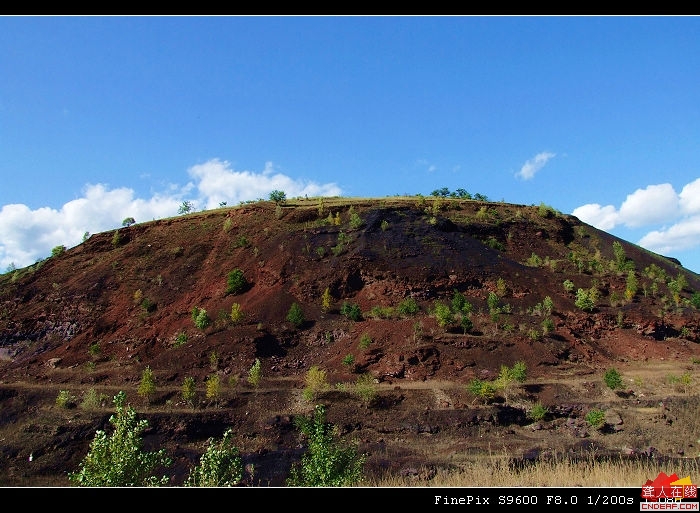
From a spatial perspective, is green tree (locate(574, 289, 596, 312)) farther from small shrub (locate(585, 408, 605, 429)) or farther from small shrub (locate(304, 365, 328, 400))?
small shrub (locate(304, 365, 328, 400))

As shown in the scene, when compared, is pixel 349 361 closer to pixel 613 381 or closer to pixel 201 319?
pixel 201 319

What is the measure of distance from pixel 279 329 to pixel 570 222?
30108 millimetres

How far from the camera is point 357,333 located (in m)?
25.0

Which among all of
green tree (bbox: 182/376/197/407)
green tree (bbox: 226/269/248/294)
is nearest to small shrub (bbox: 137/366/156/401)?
green tree (bbox: 182/376/197/407)

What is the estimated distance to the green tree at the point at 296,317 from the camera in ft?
84.4

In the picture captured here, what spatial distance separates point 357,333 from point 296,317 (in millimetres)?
3609

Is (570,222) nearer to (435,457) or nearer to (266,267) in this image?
(266,267)

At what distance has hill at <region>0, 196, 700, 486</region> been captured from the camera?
17.0 m

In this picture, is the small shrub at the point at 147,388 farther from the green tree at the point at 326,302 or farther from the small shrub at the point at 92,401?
the green tree at the point at 326,302

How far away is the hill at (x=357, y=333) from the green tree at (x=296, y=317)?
121mm

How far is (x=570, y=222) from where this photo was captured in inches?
1647

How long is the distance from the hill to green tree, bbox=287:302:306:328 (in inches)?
4.8

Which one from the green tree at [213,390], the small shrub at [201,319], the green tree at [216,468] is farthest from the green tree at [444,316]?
the green tree at [216,468]
